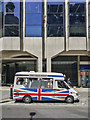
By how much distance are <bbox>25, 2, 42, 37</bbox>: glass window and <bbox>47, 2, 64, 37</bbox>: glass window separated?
1450 mm

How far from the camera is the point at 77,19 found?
78.5 feet

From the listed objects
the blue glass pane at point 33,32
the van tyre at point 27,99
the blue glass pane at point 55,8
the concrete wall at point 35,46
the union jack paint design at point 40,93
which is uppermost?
the blue glass pane at point 55,8

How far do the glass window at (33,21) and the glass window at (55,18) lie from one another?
1.45 meters

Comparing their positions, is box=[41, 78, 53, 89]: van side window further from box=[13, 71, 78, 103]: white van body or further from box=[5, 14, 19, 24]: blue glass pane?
box=[5, 14, 19, 24]: blue glass pane

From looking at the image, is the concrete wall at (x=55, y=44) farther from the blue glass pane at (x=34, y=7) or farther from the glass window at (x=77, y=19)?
the blue glass pane at (x=34, y=7)

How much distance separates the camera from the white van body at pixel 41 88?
13.0 m

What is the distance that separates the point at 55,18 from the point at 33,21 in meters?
3.23

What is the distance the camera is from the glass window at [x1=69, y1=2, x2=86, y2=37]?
2380 cm

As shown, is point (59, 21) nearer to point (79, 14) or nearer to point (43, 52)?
point (79, 14)

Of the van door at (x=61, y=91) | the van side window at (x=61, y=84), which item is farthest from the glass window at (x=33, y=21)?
the van door at (x=61, y=91)

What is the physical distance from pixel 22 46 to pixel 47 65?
4530mm

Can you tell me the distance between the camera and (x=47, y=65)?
2400cm

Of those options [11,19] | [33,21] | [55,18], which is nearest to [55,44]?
[55,18]

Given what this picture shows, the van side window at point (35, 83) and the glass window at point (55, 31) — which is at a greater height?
the glass window at point (55, 31)
